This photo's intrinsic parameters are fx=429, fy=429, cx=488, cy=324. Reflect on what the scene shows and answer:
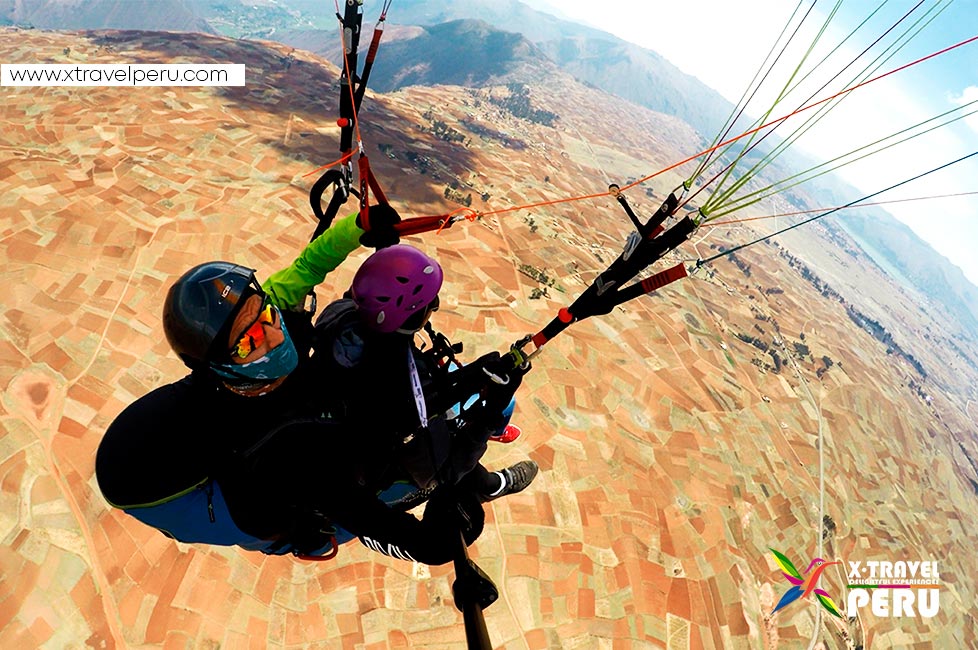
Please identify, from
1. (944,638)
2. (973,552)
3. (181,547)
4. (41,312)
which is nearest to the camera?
(181,547)

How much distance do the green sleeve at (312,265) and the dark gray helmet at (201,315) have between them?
1576 millimetres

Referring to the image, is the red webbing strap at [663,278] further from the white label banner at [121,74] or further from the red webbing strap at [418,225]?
the white label banner at [121,74]

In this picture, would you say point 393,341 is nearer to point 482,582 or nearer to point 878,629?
point 482,582

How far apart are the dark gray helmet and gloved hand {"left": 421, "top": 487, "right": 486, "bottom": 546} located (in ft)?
5.59

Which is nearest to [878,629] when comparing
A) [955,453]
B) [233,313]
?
[233,313]

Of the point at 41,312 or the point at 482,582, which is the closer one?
the point at 482,582

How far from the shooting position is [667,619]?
9.35m

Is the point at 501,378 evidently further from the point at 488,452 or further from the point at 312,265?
the point at 488,452

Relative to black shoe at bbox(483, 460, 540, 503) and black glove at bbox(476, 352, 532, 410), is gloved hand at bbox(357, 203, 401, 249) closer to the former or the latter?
black glove at bbox(476, 352, 532, 410)

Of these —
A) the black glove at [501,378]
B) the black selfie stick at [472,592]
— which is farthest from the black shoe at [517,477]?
the black selfie stick at [472,592]

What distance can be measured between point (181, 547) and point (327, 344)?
628 cm

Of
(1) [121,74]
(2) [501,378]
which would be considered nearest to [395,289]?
(2) [501,378]

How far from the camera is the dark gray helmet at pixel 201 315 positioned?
A: 2.59 meters

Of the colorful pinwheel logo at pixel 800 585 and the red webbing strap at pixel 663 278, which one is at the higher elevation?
the red webbing strap at pixel 663 278
